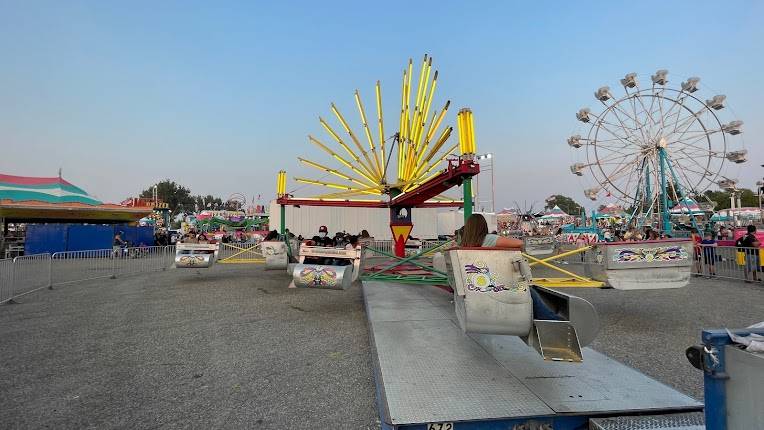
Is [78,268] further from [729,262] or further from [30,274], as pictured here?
[729,262]

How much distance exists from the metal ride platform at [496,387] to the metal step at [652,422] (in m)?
0.04

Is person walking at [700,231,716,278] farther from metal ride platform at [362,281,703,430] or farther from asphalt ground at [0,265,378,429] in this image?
asphalt ground at [0,265,378,429]

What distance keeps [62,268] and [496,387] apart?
14.1 m

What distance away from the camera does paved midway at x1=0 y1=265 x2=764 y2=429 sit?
3258mm

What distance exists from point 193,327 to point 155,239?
25.3 m

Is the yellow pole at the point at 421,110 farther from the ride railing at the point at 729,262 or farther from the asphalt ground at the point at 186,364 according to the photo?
the ride railing at the point at 729,262

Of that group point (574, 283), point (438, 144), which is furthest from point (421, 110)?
point (574, 283)

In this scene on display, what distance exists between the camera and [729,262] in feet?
37.8

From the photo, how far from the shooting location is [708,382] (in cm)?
168

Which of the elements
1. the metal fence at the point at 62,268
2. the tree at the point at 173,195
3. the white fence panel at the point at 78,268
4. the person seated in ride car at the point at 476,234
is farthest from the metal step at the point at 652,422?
the tree at the point at 173,195

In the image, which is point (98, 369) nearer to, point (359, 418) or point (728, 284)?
point (359, 418)

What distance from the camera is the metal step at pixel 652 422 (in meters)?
2.54

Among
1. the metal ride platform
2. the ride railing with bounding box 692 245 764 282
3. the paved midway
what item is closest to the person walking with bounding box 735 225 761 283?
the ride railing with bounding box 692 245 764 282

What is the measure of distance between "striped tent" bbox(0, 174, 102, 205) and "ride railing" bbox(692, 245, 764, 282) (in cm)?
3349
